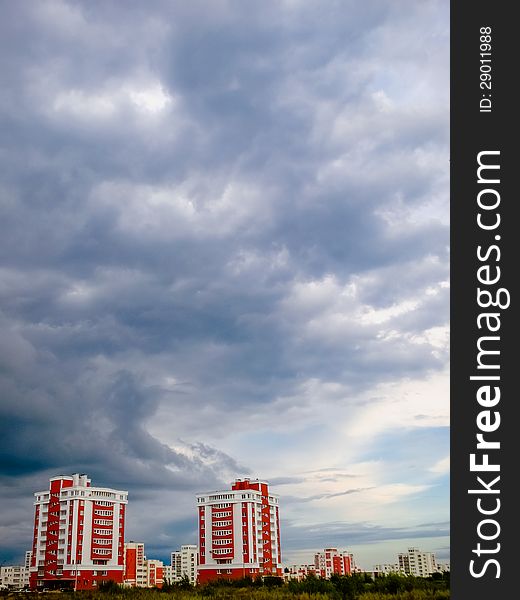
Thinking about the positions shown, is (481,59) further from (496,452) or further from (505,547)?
(505,547)

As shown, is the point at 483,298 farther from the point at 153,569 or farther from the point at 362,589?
the point at 153,569

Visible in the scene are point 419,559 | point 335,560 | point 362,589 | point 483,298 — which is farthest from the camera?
point 419,559

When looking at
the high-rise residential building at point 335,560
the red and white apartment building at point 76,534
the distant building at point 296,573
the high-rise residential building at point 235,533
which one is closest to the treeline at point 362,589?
the distant building at point 296,573

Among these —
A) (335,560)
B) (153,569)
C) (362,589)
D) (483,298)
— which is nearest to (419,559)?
(335,560)

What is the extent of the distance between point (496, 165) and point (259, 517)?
187 feet

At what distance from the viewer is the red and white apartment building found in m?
57.4

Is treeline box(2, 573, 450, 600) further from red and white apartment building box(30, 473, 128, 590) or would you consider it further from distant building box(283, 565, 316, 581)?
red and white apartment building box(30, 473, 128, 590)

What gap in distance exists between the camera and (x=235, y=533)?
58.7 m

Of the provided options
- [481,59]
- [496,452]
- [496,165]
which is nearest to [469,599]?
[496,452]

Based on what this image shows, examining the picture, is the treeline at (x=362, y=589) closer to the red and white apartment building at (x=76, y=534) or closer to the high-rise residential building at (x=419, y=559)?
the red and white apartment building at (x=76, y=534)

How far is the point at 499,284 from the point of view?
8242 millimetres

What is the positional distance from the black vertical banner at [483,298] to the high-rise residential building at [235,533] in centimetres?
5363

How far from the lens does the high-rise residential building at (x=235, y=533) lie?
5828cm

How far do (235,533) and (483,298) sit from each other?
5518 cm
